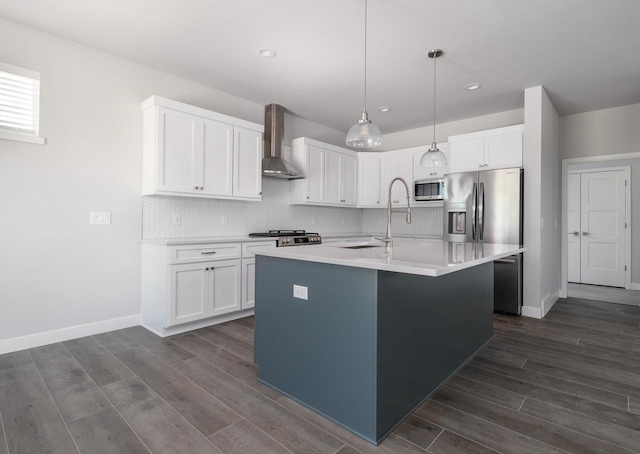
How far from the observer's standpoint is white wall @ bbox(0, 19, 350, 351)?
278 centimetres

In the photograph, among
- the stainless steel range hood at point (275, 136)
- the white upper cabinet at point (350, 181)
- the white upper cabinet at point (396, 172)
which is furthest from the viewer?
the white upper cabinet at point (350, 181)

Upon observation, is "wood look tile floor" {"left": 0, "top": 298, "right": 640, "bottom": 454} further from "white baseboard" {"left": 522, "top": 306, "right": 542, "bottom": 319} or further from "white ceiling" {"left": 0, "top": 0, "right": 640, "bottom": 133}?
"white ceiling" {"left": 0, "top": 0, "right": 640, "bottom": 133}

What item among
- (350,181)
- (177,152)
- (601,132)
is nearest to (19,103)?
(177,152)

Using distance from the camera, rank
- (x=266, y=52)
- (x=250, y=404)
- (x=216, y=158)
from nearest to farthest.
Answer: (x=250, y=404), (x=266, y=52), (x=216, y=158)

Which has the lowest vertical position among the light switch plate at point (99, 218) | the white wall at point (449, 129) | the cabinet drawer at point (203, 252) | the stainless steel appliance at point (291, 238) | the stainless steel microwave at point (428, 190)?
the cabinet drawer at point (203, 252)

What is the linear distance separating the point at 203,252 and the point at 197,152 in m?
1.08

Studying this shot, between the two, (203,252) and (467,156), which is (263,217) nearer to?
(203,252)

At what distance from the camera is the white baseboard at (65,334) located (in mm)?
2750

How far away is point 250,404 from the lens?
6.52ft

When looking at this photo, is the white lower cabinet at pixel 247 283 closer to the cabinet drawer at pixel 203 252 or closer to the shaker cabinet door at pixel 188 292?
the cabinet drawer at pixel 203 252

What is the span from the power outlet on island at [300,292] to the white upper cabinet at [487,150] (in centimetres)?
345

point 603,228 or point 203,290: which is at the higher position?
point 603,228

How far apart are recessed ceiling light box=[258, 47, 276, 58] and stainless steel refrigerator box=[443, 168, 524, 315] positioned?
2.76m

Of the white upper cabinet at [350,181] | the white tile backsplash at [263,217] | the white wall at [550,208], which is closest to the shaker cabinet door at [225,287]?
the white tile backsplash at [263,217]
